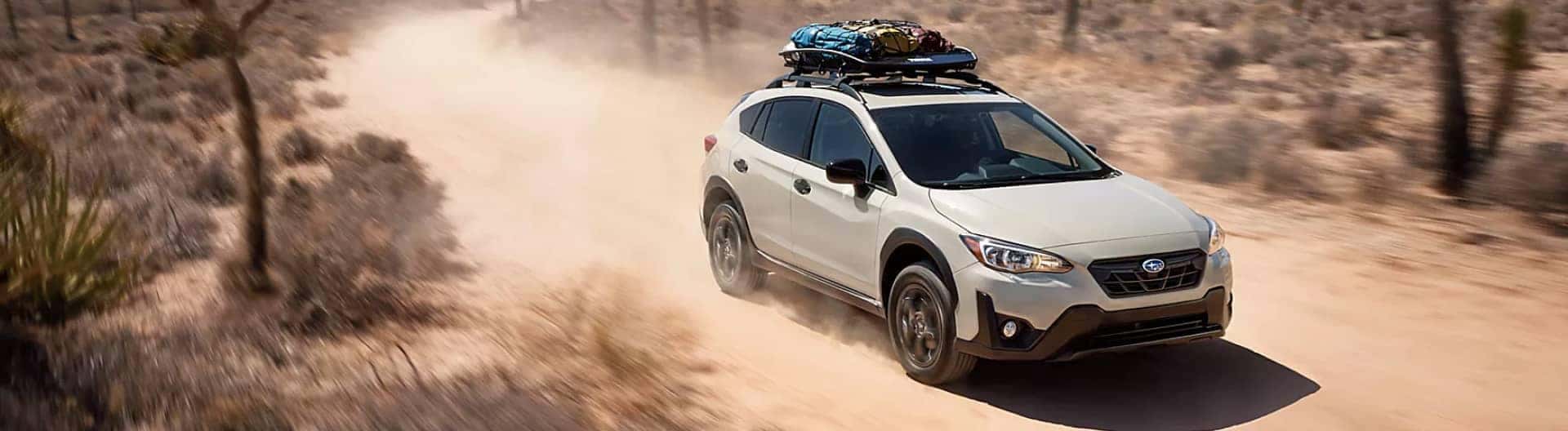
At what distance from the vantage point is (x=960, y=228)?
21.2ft

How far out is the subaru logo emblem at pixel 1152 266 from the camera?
6223mm

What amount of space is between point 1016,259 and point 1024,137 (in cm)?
187

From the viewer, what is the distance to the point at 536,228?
11969mm

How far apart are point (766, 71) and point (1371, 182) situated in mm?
16050

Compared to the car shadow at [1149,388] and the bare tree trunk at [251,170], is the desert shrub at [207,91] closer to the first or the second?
Result: the bare tree trunk at [251,170]

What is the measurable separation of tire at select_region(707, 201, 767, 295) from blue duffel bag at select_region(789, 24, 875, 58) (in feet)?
4.10

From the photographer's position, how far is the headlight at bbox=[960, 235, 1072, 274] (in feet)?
20.2

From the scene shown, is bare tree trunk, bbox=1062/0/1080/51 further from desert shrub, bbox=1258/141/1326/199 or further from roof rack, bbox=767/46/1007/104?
roof rack, bbox=767/46/1007/104

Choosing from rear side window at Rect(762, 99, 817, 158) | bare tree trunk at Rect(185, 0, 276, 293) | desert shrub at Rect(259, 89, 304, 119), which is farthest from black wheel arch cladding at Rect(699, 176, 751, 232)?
desert shrub at Rect(259, 89, 304, 119)

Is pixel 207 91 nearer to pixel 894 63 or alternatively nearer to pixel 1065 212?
pixel 894 63

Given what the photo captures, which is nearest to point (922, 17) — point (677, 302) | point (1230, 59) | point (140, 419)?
point (1230, 59)

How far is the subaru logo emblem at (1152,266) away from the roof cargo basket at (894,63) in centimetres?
220

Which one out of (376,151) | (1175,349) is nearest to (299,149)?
(376,151)

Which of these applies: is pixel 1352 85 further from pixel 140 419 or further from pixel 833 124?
pixel 140 419
